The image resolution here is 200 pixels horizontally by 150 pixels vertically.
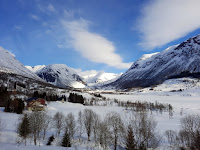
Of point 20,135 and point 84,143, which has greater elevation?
point 20,135

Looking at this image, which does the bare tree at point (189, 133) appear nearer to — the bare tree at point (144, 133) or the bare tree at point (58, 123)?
the bare tree at point (144, 133)

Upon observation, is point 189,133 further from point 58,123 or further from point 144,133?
point 58,123

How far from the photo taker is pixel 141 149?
31.4 metres

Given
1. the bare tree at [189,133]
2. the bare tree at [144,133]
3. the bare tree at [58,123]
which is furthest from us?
the bare tree at [58,123]

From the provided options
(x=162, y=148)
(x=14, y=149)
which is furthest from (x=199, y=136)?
(x=14, y=149)

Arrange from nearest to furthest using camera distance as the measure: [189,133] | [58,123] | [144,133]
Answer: [144,133]
[189,133]
[58,123]

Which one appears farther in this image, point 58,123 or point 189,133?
point 58,123

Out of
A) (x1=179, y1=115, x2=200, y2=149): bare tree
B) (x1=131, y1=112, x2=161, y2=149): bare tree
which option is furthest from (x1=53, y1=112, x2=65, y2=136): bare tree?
(x1=179, y1=115, x2=200, y2=149): bare tree

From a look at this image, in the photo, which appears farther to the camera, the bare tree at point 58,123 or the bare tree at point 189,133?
the bare tree at point 58,123

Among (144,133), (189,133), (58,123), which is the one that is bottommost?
(58,123)

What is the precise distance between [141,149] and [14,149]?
2543 cm

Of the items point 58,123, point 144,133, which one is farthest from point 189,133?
→ point 58,123

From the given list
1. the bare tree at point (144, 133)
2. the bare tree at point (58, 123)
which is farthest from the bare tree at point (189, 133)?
the bare tree at point (58, 123)

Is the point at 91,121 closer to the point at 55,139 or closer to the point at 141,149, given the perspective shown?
the point at 55,139
